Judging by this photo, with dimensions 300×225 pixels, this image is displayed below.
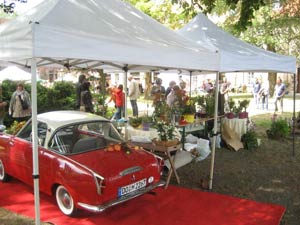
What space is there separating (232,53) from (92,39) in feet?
9.43

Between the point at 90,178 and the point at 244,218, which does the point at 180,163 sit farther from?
the point at 90,178

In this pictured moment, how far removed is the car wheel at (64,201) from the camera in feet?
14.9

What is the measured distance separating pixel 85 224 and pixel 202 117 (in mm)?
5101

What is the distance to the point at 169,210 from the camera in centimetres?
481

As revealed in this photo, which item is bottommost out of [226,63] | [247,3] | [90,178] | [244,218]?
[244,218]

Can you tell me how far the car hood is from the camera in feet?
14.3

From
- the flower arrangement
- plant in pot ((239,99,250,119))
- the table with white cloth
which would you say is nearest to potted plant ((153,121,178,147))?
the flower arrangement

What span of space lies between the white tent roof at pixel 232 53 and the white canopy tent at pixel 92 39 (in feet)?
1.43

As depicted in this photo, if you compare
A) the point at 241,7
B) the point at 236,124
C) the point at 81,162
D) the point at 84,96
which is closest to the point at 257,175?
the point at 236,124

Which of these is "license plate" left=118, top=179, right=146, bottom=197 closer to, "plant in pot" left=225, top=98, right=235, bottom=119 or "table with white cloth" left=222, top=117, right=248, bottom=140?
"table with white cloth" left=222, top=117, right=248, bottom=140

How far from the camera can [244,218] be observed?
15.1 ft

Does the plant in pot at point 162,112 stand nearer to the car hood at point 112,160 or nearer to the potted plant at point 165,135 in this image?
the potted plant at point 165,135

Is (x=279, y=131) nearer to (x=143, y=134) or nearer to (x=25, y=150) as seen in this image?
(x=143, y=134)

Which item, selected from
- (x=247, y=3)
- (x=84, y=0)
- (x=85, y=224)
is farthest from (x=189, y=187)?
(x=247, y=3)
